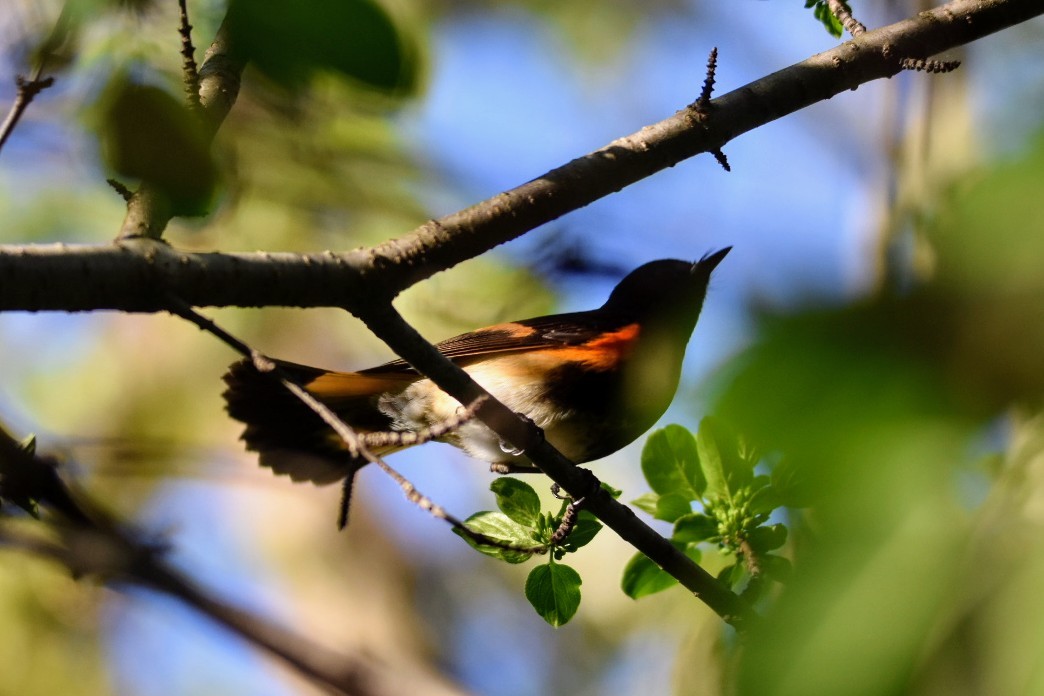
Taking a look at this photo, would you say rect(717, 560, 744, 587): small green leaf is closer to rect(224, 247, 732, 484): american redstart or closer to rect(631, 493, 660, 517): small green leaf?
rect(631, 493, 660, 517): small green leaf

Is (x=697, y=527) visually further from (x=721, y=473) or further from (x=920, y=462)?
(x=920, y=462)

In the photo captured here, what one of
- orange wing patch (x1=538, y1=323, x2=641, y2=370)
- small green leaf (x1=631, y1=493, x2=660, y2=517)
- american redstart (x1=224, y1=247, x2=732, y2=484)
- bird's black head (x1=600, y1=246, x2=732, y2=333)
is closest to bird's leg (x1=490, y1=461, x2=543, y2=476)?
american redstart (x1=224, y1=247, x2=732, y2=484)

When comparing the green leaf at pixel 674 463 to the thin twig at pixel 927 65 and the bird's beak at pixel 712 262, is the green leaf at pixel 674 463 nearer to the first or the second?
the thin twig at pixel 927 65

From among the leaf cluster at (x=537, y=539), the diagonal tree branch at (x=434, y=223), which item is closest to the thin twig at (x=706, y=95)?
the diagonal tree branch at (x=434, y=223)

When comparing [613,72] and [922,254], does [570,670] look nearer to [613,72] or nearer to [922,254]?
[613,72]

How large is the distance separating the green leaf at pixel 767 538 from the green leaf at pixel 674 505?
0.19m

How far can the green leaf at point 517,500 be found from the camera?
252cm

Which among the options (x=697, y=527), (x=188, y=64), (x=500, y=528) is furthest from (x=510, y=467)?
→ (x=188, y=64)

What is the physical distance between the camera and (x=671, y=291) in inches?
174

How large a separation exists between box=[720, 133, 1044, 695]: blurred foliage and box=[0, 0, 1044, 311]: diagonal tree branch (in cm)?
73

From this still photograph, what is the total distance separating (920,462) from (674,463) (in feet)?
6.61

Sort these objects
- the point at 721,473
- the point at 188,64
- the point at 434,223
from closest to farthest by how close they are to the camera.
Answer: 1. the point at 188,64
2. the point at 434,223
3. the point at 721,473

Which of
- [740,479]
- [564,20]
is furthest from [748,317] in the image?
[564,20]

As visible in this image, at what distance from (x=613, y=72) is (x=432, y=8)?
6.61 ft
